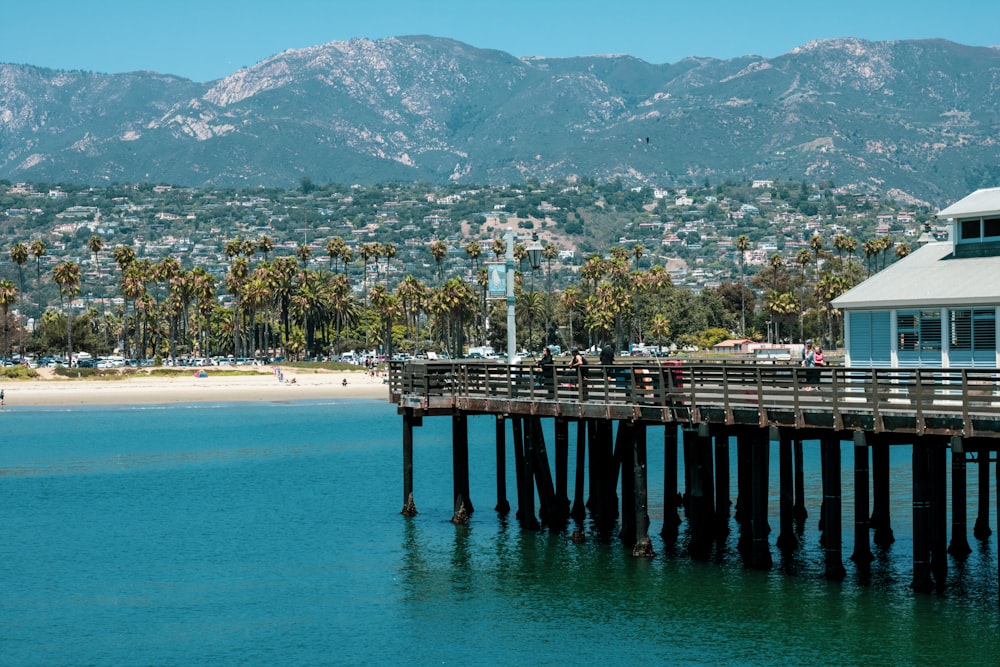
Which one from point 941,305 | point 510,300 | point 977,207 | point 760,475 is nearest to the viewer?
point 760,475

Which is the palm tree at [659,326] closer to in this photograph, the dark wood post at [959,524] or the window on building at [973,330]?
the dark wood post at [959,524]

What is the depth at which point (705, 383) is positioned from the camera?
32.7m

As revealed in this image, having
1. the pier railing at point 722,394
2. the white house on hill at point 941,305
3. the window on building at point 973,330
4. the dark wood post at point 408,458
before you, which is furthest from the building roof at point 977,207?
the dark wood post at point 408,458

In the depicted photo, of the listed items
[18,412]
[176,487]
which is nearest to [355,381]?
[18,412]

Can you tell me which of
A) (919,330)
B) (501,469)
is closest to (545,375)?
(501,469)

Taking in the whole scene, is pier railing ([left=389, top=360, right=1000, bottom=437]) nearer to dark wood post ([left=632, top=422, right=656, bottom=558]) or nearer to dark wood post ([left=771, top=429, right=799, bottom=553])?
dark wood post ([left=632, top=422, right=656, bottom=558])

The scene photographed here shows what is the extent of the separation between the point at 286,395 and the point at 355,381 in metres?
13.8

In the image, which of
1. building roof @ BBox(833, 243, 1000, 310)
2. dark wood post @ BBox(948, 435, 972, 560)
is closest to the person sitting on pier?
building roof @ BBox(833, 243, 1000, 310)

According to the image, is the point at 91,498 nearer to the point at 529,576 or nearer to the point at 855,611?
the point at 529,576

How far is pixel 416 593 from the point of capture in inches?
1352

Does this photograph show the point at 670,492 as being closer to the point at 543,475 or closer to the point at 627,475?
the point at 627,475

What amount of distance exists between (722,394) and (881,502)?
6965 mm

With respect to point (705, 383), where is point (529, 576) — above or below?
below

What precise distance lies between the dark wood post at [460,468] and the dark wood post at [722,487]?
7098 millimetres
